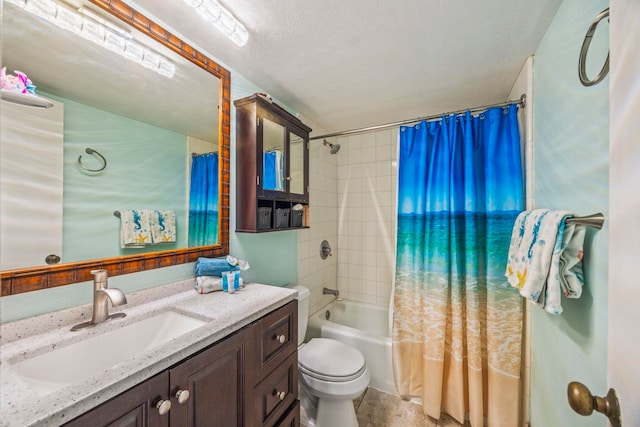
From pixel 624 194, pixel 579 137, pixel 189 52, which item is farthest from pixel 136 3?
pixel 579 137

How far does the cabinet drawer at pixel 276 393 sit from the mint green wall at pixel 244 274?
59 centimetres

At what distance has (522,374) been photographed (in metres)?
1.58

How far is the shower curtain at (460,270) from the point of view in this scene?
158 cm

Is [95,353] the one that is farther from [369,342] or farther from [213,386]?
[369,342]

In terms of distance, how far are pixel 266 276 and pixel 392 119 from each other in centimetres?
178

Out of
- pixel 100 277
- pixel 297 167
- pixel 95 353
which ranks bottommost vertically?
pixel 95 353

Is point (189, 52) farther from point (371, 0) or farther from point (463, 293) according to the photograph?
point (463, 293)

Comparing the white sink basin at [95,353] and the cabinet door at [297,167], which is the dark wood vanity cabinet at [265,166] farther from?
the white sink basin at [95,353]

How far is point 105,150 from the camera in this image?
98 centimetres

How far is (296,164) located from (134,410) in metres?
1.48

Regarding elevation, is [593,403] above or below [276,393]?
above

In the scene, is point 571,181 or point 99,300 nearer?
point 99,300

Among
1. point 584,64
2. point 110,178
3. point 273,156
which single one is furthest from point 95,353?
point 584,64

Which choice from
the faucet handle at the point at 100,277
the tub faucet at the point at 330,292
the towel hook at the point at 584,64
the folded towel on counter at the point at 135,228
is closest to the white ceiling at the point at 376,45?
the towel hook at the point at 584,64
